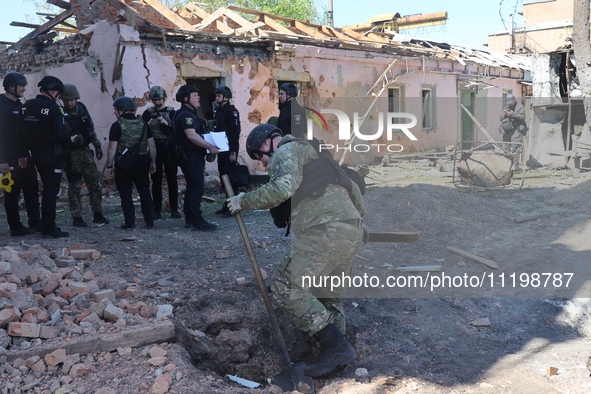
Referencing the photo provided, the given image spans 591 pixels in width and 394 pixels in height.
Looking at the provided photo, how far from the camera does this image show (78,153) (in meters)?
5.72

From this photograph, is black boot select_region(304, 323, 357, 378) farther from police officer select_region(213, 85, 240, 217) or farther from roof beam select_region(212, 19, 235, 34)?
roof beam select_region(212, 19, 235, 34)

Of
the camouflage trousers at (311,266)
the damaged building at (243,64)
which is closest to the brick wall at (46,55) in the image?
the damaged building at (243,64)

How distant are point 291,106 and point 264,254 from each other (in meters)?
2.08

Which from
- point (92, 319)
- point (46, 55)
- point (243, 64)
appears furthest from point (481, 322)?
point (46, 55)

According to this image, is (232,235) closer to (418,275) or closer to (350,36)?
(418,275)

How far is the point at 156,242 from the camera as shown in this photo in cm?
522

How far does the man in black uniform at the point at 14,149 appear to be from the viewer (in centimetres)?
491

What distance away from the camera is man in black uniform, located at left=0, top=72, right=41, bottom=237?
4.91 m

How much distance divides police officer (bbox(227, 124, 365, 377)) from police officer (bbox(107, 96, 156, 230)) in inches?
121

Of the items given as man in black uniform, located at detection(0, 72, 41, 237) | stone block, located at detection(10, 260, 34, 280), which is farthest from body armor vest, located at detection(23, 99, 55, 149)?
stone block, located at detection(10, 260, 34, 280)

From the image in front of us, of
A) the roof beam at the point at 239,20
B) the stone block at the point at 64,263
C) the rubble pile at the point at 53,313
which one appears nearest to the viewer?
the rubble pile at the point at 53,313

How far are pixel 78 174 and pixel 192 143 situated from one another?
1.61 meters

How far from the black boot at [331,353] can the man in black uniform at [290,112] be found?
3283mm

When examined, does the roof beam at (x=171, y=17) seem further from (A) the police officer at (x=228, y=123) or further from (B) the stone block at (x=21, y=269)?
(B) the stone block at (x=21, y=269)
